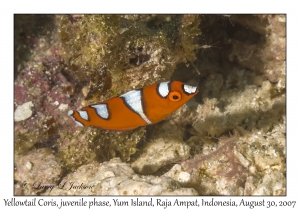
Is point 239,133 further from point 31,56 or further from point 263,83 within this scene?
point 31,56

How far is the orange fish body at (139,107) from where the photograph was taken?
3.31 meters

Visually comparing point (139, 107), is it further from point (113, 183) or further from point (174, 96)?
point (113, 183)

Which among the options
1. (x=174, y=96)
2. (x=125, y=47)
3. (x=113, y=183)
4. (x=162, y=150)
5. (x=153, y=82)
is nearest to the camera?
(x=174, y=96)

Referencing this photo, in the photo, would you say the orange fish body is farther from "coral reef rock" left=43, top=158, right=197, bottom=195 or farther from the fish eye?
"coral reef rock" left=43, top=158, right=197, bottom=195

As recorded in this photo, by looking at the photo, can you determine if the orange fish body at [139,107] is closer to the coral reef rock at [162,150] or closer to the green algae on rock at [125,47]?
the green algae on rock at [125,47]

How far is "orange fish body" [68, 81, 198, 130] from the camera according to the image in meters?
3.31

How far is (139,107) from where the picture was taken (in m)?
3.46

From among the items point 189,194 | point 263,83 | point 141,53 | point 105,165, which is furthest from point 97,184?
point 263,83

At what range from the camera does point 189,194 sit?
3.07m

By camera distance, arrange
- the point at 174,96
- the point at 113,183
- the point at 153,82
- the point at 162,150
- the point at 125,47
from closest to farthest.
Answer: the point at 174,96, the point at 113,183, the point at 125,47, the point at 153,82, the point at 162,150

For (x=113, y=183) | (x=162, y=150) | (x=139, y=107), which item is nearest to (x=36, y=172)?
(x=113, y=183)
